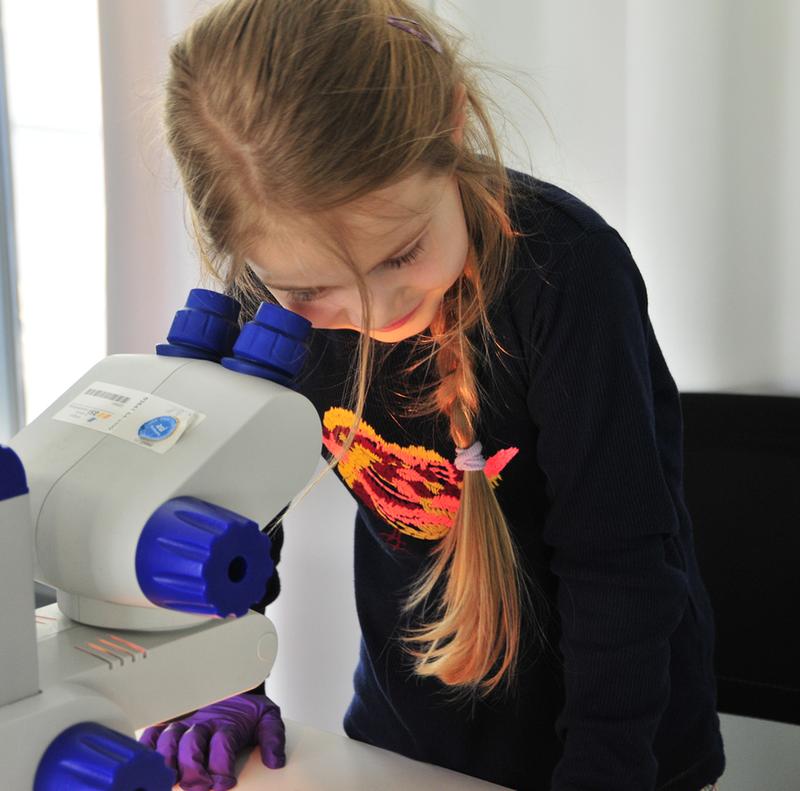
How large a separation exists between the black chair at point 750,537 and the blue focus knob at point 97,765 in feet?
2.63

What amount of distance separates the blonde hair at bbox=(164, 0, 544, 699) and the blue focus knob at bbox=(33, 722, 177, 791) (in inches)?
12.0

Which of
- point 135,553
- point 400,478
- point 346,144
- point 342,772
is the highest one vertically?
point 346,144

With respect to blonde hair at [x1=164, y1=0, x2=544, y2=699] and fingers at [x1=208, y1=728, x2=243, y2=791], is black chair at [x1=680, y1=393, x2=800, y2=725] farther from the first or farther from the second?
fingers at [x1=208, y1=728, x2=243, y2=791]

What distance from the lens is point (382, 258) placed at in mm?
609

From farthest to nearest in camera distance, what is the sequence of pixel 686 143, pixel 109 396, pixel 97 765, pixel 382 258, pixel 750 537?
1. pixel 686 143
2. pixel 750 537
3. pixel 382 258
4. pixel 109 396
5. pixel 97 765

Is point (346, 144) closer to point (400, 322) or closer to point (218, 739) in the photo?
point (400, 322)

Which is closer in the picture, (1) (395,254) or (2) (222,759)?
(1) (395,254)

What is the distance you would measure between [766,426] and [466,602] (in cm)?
44

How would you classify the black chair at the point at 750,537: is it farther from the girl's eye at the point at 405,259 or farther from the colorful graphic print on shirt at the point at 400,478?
the girl's eye at the point at 405,259

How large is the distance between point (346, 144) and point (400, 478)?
0.34 m

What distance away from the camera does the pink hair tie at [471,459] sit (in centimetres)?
76

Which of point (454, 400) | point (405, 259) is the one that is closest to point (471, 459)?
point (454, 400)

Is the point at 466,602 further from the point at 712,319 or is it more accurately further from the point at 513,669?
the point at 712,319

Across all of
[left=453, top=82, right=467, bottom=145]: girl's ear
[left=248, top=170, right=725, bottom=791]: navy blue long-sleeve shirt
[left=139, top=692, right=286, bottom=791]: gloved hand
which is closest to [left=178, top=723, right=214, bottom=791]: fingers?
[left=139, top=692, right=286, bottom=791]: gloved hand
